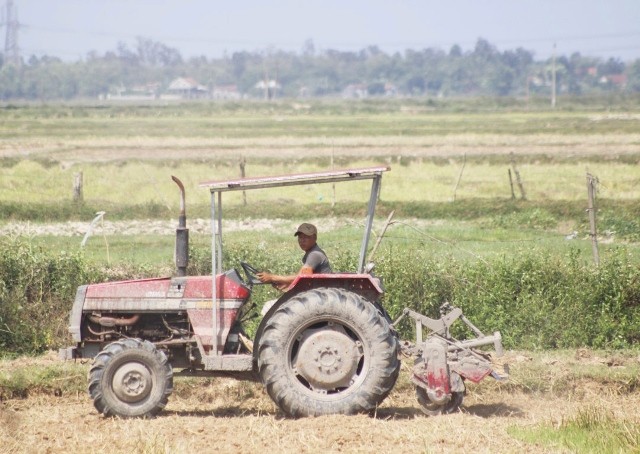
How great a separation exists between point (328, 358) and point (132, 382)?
184cm

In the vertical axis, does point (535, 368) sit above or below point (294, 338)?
below

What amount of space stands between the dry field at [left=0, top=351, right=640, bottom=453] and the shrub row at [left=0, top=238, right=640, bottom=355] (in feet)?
3.66

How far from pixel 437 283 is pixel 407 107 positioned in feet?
297

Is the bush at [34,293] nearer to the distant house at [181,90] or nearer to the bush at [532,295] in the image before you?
the bush at [532,295]

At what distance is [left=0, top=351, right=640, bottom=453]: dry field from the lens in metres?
8.33

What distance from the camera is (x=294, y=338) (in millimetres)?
9211

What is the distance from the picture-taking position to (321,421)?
8.91 m

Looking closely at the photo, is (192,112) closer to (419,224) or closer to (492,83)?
(419,224)

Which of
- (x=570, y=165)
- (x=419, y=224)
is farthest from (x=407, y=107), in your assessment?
(x=419, y=224)

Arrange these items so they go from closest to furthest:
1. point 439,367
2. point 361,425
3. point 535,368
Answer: point 361,425 → point 439,367 → point 535,368

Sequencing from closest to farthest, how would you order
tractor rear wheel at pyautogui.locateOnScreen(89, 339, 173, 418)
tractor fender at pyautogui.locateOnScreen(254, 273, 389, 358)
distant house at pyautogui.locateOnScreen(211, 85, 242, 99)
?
tractor fender at pyautogui.locateOnScreen(254, 273, 389, 358), tractor rear wheel at pyautogui.locateOnScreen(89, 339, 173, 418), distant house at pyautogui.locateOnScreen(211, 85, 242, 99)

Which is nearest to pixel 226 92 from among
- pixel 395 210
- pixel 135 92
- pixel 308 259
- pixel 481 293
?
pixel 135 92

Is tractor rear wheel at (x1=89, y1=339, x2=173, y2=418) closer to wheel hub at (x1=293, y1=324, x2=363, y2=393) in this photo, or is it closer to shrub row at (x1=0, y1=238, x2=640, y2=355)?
wheel hub at (x1=293, y1=324, x2=363, y2=393)

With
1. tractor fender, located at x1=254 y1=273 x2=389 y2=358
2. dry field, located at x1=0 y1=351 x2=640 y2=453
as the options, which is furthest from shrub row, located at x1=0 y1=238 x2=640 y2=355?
tractor fender, located at x1=254 y1=273 x2=389 y2=358
